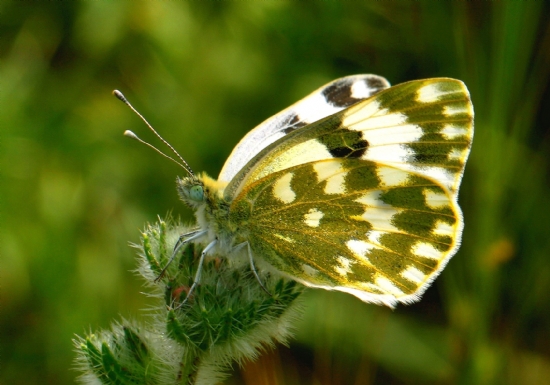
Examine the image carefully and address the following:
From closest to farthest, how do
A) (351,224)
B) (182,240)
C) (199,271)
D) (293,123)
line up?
(199,271)
(182,240)
(351,224)
(293,123)

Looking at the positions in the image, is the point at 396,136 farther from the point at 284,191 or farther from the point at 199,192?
the point at 199,192

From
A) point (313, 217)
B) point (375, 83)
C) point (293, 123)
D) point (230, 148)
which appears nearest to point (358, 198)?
point (313, 217)

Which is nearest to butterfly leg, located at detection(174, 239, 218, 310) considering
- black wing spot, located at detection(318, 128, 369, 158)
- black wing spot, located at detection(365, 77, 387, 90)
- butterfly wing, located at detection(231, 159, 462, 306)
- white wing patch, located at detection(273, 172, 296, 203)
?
butterfly wing, located at detection(231, 159, 462, 306)

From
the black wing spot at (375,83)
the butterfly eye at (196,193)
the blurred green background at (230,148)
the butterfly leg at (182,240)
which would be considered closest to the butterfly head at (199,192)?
the butterfly eye at (196,193)

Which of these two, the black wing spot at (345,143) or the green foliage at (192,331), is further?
the black wing spot at (345,143)

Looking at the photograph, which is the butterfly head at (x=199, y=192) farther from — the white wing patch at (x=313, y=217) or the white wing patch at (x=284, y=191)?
the white wing patch at (x=313, y=217)
